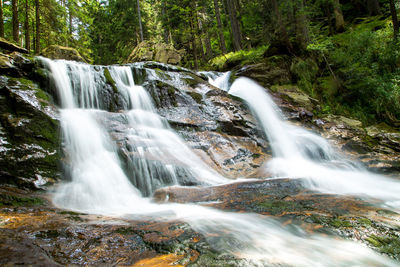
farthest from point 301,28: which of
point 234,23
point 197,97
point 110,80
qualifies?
point 110,80

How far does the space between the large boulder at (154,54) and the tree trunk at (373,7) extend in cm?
1407

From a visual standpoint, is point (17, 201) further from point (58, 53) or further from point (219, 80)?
point (58, 53)

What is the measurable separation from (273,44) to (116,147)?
1021 cm

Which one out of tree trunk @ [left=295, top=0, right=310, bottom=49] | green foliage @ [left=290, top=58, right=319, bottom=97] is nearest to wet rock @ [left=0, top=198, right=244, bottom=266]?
green foliage @ [left=290, top=58, right=319, bottom=97]

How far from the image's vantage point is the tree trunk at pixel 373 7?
15.4m

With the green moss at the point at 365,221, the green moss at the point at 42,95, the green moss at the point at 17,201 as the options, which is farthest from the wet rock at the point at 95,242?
the green moss at the point at 42,95

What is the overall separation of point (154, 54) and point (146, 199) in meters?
14.6

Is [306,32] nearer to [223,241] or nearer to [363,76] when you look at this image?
[363,76]

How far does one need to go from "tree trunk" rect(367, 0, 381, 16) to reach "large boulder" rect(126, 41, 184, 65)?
46.2ft

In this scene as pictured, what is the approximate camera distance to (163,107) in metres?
7.77

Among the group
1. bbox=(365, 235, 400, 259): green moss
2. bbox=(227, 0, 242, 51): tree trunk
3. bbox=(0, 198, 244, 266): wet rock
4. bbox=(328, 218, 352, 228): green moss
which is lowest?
bbox=(365, 235, 400, 259): green moss

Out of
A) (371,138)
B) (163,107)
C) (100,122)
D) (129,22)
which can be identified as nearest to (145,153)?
(100,122)

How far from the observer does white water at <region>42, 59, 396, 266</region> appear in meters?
2.14

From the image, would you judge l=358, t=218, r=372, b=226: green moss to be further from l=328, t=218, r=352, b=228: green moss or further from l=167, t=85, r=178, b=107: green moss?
l=167, t=85, r=178, b=107: green moss
